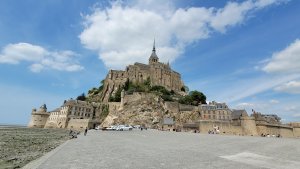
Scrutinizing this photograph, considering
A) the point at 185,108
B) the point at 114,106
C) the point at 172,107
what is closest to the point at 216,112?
the point at 185,108

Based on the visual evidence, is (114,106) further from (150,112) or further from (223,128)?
(223,128)

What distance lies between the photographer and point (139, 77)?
306ft

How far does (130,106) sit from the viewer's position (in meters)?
69.6

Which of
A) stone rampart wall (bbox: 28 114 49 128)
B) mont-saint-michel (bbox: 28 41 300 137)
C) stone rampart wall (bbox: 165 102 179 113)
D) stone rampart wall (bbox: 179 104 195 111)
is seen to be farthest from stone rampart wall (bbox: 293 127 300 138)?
stone rampart wall (bbox: 28 114 49 128)

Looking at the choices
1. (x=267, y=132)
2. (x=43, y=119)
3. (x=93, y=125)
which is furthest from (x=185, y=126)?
(x=43, y=119)

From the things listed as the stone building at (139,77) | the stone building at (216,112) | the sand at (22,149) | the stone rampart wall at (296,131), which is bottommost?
the sand at (22,149)

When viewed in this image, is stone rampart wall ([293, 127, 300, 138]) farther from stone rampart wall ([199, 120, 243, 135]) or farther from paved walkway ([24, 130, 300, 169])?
paved walkway ([24, 130, 300, 169])

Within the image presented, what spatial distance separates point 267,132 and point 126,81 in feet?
182

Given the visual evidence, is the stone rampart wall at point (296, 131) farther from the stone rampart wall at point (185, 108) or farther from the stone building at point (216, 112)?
the stone rampart wall at point (185, 108)

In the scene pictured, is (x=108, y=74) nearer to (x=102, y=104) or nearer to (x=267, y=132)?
(x=102, y=104)

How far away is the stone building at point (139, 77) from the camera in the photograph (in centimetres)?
8950

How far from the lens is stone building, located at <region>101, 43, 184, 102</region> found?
8950 cm

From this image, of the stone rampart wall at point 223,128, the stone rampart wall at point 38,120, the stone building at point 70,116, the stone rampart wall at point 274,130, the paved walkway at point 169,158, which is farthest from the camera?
the stone rampart wall at point 38,120

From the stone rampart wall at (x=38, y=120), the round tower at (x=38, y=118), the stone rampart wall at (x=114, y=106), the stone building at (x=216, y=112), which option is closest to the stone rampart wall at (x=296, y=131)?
the stone building at (x=216, y=112)
